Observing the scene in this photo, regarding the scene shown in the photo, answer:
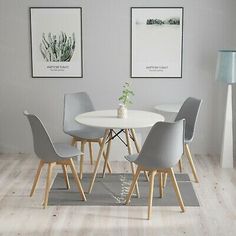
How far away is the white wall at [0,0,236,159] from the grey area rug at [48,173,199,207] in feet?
3.69

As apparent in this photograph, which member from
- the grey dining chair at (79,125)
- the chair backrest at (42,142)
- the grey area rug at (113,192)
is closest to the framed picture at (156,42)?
the grey dining chair at (79,125)

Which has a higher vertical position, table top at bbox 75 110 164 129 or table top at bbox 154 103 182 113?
table top at bbox 154 103 182 113

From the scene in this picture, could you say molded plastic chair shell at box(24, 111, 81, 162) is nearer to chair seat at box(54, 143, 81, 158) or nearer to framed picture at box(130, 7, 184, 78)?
chair seat at box(54, 143, 81, 158)

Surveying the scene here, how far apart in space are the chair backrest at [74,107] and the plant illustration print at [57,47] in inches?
25.5

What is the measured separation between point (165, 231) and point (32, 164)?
2338 mm

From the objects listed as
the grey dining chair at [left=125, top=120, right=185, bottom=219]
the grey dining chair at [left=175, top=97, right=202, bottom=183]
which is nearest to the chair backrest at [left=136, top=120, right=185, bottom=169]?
the grey dining chair at [left=125, top=120, right=185, bottom=219]

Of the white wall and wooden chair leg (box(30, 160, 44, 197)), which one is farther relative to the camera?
the white wall

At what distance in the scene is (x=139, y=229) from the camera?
3781 millimetres

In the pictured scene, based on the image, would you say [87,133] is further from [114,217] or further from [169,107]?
[114,217]

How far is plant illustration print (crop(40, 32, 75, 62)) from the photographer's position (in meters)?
5.84

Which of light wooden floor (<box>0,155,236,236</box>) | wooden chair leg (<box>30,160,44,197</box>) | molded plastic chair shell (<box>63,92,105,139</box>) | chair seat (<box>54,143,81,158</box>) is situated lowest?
light wooden floor (<box>0,155,236,236</box>)

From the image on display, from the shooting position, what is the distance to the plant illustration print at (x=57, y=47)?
230 inches

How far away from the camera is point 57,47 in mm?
5855

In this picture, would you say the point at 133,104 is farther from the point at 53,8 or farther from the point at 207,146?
the point at 53,8
